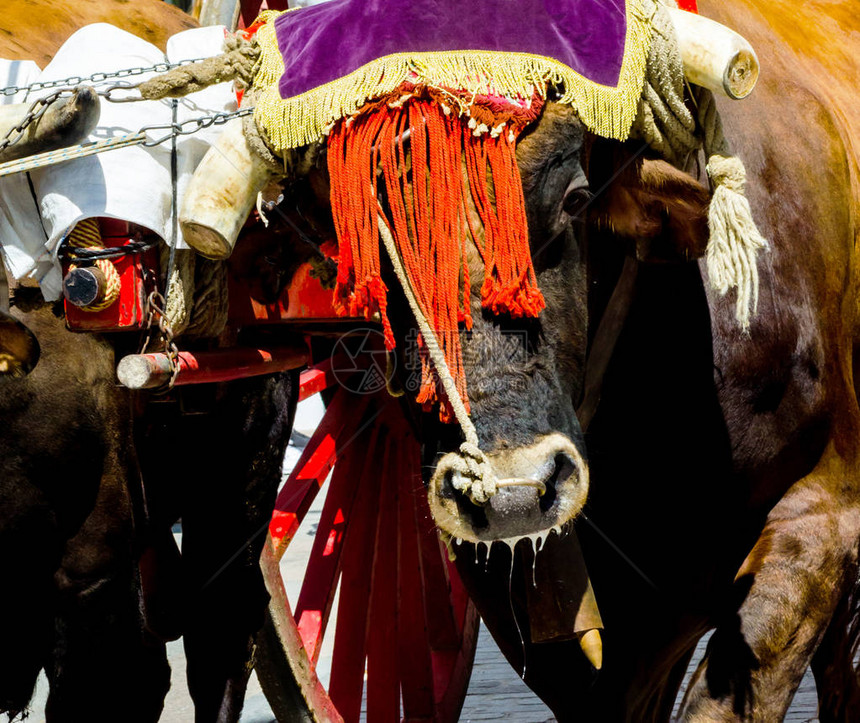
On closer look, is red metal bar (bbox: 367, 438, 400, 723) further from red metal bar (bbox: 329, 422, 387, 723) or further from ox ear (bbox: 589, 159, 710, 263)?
ox ear (bbox: 589, 159, 710, 263)

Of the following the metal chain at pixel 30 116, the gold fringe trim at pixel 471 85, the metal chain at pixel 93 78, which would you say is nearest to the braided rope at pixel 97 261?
the metal chain at pixel 30 116

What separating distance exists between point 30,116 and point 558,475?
1.29m

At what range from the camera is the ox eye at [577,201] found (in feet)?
7.30

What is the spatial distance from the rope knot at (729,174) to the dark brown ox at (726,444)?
8 cm

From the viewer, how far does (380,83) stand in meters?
2.12

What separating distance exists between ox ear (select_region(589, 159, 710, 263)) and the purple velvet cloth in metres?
0.28

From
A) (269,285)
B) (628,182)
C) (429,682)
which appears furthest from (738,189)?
(429,682)

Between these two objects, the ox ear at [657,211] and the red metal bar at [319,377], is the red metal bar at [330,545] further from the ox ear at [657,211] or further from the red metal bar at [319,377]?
the ox ear at [657,211]

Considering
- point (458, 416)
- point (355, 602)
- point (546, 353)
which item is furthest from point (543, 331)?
point (355, 602)

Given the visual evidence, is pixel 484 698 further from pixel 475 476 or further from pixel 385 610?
pixel 475 476

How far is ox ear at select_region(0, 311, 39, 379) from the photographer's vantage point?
8.15 feet

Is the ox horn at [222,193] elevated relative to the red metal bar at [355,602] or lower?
elevated

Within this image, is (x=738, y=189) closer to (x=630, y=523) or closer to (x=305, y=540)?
(x=630, y=523)

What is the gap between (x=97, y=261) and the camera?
2.43 m
